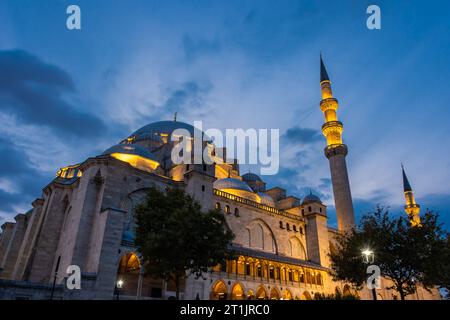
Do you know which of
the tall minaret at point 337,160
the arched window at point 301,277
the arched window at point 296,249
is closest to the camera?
the arched window at point 301,277

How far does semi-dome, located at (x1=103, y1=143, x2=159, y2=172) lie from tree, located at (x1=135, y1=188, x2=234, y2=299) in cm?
1436

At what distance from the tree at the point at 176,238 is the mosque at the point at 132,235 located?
1871 millimetres

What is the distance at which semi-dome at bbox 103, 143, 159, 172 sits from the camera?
111ft

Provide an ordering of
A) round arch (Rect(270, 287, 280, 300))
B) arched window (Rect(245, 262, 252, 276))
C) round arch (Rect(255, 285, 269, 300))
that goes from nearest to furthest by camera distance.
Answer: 1. arched window (Rect(245, 262, 252, 276))
2. round arch (Rect(255, 285, 269, 300))
3. round arch (Rect(270, 287, 280, 300))

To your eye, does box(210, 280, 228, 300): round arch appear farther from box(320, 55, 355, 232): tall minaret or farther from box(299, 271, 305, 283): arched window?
box(320, 55, 355, 232): tall minaret

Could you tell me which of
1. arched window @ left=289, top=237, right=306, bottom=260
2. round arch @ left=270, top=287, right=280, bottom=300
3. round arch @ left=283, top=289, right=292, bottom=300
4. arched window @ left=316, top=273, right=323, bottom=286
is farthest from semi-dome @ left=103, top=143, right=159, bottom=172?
arched window @ left=316, top=273, right=323, bottom=286

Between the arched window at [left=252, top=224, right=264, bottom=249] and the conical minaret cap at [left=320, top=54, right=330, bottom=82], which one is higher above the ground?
the conical minaret cap at [left=320, top=54, right=330, bottom=82]

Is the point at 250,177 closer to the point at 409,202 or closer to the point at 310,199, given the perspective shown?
the point at 310,199

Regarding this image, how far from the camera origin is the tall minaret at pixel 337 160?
44.1m

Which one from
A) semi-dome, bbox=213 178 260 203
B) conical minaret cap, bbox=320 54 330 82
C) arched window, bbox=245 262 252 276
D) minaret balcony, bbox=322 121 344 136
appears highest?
conical minaret cap, bbox=320 54 330 82

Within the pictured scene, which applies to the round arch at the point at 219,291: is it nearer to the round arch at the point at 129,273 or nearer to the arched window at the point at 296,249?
the round arch at the point at 129,273

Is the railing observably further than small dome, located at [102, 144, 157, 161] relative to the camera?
Yes

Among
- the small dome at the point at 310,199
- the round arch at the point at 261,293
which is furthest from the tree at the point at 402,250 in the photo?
the small dome at the point at 310,199
